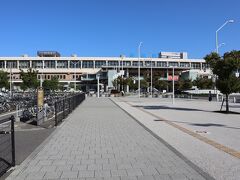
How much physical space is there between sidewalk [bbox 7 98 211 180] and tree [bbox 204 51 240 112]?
12.6 m

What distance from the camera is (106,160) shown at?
8086 mm

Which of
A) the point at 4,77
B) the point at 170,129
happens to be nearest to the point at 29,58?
the point at 4,77

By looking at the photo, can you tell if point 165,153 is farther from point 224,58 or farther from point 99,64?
point 99,64

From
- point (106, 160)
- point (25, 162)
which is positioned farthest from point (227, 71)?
point (25, 162)

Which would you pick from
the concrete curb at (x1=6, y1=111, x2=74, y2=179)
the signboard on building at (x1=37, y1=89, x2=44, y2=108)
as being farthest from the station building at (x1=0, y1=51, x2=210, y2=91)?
the concrete curb at (x1=6, y1=111, x2=74, y2=179)

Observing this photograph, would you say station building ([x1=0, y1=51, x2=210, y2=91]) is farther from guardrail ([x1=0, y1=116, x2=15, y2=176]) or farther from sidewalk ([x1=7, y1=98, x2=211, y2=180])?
guardrail ([x1=0, y1=116, x2=15, y2=176])

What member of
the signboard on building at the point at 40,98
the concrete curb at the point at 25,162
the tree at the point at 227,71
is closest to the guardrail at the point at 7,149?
the concrete curb at the point at 25,162

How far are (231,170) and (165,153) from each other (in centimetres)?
223

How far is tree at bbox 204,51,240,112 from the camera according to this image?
75.1ft

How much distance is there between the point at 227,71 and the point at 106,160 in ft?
55.5

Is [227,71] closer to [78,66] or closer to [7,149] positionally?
[7,149]

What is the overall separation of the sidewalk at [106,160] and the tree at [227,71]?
12.6m

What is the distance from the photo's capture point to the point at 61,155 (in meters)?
8.70

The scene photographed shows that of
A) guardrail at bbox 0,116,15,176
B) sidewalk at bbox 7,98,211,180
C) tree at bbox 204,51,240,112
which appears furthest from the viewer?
tree at bbox 204,51,240,112
